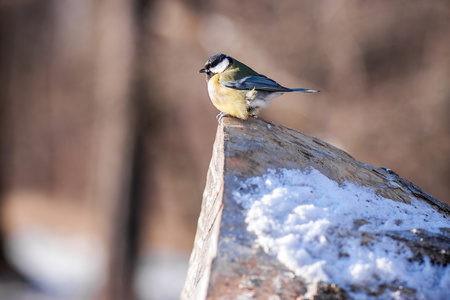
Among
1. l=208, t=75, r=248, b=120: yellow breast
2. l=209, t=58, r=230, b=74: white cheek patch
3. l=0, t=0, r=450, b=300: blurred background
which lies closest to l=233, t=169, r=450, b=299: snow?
l=208, t=75, r=248, b=120: yellow breast

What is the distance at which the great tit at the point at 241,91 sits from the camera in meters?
2.24

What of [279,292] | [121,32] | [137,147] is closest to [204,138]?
[137,147]

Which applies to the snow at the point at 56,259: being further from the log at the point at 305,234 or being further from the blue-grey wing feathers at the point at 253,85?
the log at the point at 305,234

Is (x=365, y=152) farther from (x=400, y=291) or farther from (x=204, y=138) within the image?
(x=400, y=291)

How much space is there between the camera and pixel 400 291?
3.96 feet

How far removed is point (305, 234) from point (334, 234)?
9 centimetres

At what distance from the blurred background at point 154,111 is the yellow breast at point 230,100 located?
9.13ft

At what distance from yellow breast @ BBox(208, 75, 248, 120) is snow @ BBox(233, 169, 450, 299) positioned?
2.27 feet

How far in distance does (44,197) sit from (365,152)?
5.21m

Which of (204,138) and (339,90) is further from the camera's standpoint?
(204,138)

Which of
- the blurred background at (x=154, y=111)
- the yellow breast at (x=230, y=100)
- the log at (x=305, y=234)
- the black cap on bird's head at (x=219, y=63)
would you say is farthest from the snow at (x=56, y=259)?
the log at (x=305, y=234)

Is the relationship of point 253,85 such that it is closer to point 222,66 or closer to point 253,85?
point 253,85

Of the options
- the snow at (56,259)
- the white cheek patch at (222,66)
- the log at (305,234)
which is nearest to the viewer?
the log at (305,234)

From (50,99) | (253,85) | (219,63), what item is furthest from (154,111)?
(253,85)
